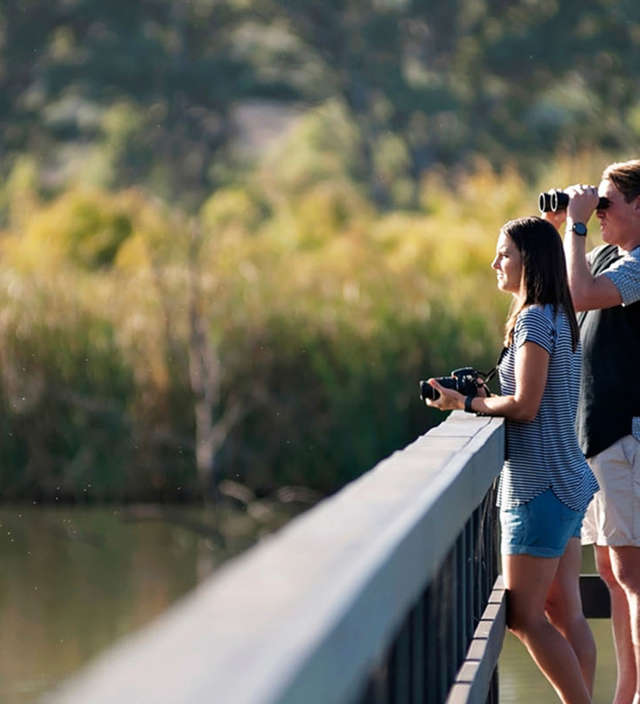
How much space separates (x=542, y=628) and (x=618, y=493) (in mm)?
306

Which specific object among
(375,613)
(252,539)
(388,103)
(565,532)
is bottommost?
(252,539)

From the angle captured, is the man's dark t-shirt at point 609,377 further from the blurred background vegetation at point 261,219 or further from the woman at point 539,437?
the blurred background vegetation at point 261,219

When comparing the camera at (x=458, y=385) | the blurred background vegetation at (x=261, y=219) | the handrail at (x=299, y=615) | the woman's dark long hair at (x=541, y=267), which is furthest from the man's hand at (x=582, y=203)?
the blurred background vegetation at (x=261, y=219)

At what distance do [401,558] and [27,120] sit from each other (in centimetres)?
2870

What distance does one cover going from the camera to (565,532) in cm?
290

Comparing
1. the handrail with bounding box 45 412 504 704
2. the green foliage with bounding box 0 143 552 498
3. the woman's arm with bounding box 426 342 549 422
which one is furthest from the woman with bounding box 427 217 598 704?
the green foliage with bounding box 0 143 552 498

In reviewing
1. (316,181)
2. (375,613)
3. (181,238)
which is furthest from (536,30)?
(375,613)

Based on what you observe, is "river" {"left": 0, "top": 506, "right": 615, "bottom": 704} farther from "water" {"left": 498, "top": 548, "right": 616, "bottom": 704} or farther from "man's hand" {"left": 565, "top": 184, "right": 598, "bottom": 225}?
"man's hand" {"left": 565, "top": 184, "right": 598, "bottom": 225}

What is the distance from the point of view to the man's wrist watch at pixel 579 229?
3193 mm

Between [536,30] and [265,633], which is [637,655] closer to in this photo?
[265,633]

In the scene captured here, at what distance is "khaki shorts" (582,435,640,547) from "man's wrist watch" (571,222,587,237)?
0.39m

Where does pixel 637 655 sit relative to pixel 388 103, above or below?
below

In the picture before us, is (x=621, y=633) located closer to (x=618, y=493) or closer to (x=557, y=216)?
(x=618, y=493)

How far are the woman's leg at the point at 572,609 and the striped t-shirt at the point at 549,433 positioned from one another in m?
0.18
